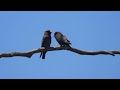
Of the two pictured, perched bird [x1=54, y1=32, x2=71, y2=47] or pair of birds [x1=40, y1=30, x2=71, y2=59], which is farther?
pair of birds [x1=40, y1=30, x2=71, y2=59]

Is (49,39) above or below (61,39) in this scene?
above

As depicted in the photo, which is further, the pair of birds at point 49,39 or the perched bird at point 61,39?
the pair of birds at point 49,39

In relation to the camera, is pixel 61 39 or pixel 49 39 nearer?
pixel 61 39
